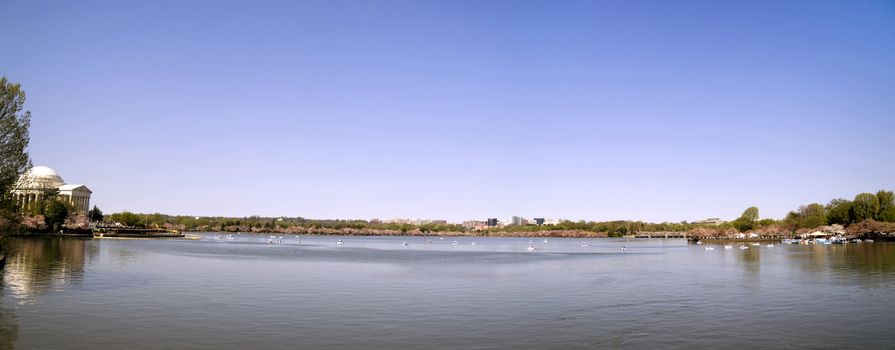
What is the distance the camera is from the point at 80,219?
13150cm

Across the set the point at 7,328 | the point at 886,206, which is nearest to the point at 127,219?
the point at 7,328

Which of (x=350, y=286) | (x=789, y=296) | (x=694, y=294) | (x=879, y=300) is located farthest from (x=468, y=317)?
(x=879, y=300)

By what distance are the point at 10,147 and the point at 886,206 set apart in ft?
545

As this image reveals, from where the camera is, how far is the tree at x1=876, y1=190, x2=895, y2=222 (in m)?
133

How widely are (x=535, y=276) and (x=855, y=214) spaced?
130994 mm

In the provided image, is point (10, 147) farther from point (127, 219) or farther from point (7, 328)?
point (127, 219)

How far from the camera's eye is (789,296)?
34.0m

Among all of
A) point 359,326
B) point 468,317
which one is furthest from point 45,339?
point 468,317

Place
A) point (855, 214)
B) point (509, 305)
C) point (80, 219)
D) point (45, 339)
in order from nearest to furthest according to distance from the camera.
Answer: point (45, 339), point (509, 305), point (80, 219), point (855, 214)

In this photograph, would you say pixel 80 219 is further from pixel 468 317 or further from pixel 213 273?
pixel 468 317

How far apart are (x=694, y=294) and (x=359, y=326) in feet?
71.4

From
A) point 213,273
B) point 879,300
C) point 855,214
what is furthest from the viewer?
point 855,214

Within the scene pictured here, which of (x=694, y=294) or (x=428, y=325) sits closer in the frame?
(x=428, y=325)

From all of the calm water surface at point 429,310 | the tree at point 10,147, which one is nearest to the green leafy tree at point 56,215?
the calm water surface at point 429,310
